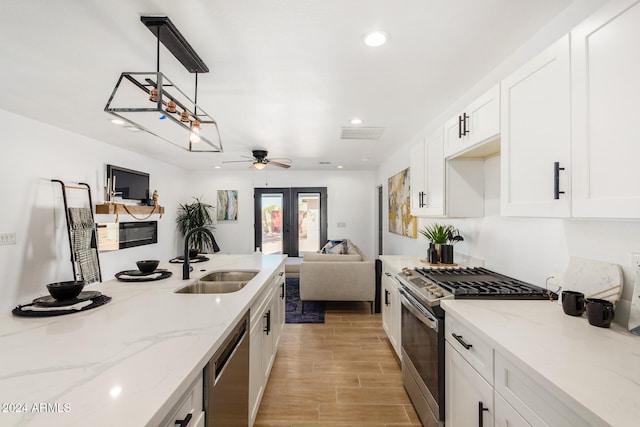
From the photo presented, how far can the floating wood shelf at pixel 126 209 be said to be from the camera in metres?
4.22

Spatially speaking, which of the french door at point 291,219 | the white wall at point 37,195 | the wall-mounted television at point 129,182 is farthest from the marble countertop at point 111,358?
the french door at point 291,219

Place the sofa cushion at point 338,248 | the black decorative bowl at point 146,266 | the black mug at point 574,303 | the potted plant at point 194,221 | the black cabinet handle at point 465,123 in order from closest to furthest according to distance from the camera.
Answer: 1. the black mug at point 574,303
2. the black cabinet handle at point 465,123
3. the black decorative bowl at point 146,266
4. the sofa cushion at point 338,248
5. the potted plant at point 194,221

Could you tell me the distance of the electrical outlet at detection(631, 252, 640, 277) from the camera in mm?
1185

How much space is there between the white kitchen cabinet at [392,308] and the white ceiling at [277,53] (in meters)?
1.72

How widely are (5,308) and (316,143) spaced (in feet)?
13.2

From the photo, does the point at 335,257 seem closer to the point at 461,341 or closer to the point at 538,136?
the point at 461,341

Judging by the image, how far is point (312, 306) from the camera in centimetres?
443

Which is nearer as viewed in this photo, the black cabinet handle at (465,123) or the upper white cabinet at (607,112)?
the upper white cabinet at (607,112)

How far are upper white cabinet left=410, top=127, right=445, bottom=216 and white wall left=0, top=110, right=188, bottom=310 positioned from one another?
14.1ft

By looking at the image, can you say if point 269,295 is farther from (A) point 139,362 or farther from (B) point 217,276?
(A) point 139,362

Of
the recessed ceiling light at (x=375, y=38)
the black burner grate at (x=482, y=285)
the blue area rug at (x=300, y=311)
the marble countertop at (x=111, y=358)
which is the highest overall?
the recessed ceiling light at (x=375, y=38)

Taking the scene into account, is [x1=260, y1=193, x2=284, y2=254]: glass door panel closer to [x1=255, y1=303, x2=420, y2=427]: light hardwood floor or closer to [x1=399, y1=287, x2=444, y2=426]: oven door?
[x1=255, y1=303, x2=420, y2=427]: light hardwood floor

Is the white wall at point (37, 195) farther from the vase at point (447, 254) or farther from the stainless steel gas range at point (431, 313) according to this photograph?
the vase at point (447, 254)

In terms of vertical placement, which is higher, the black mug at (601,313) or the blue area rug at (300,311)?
the black mug at (601,313)
